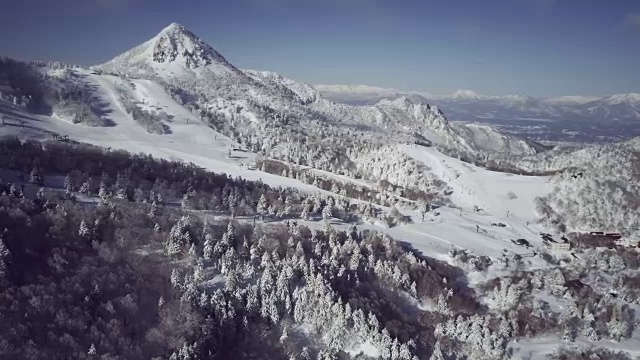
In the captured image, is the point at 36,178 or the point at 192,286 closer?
the point at 192,286

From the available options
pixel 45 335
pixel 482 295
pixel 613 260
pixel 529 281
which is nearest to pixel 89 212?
pixel 45 335

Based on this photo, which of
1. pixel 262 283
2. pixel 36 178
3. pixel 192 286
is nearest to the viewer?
pixel 192 286

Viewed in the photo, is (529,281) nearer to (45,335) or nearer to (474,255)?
(474,255)

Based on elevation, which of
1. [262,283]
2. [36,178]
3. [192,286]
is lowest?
[262,283]

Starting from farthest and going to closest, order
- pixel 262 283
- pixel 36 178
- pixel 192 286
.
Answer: pixel 36 178
pixel 262 283
pixel 192 286

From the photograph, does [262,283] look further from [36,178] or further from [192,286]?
[36,178]

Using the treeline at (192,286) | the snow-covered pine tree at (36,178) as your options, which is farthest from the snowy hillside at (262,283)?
the snow-covered pine tree at (36,178)

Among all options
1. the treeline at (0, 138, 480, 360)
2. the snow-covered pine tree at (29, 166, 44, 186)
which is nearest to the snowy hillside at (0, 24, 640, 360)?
the treeline at (0, 138, 480, 360)

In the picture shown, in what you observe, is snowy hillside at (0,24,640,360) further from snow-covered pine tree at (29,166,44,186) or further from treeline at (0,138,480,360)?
snow-covered pine tree at (29,166,44,186)

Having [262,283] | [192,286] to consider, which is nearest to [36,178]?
[192,286]

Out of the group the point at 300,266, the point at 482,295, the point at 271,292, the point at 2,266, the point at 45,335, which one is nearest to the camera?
the point at 45,335

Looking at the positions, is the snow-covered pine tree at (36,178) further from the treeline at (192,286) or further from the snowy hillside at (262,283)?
the snowy hillside at (262,283)
